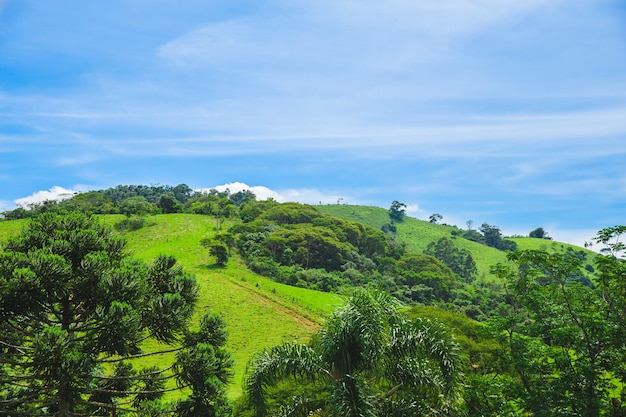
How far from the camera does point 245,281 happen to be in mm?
60250

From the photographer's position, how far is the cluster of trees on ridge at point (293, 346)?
37.2 feet

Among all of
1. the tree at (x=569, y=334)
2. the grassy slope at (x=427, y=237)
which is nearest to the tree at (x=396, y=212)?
the grassy slope at (x=427, y=237)

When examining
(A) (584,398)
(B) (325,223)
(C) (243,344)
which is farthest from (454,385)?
(B) (325,223)

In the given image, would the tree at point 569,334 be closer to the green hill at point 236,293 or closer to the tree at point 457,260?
the green hill at point 236,293

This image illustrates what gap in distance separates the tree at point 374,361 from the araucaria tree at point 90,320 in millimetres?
1901

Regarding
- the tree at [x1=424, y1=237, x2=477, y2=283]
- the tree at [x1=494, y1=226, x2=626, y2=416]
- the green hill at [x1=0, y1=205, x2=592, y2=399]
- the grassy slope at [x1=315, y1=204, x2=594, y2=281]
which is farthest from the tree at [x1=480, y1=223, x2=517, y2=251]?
the tree at [x1=494, y1=226, x2=626, y2=416]

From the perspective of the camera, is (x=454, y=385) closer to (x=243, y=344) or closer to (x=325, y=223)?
(x=243, y=344)

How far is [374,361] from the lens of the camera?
1203 centimetres

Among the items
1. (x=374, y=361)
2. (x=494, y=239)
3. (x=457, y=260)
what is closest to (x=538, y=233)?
(x=494, y=239)

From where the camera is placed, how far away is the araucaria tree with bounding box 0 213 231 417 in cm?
1090

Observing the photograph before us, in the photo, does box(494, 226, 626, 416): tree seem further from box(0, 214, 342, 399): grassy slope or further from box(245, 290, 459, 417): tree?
box(0, 214, 342, 399): grassy slope

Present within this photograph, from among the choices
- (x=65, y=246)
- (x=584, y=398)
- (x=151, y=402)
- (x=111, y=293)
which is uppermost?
(x=65, y=246)

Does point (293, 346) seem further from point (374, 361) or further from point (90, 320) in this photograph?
point (90, 320)

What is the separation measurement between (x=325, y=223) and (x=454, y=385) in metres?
86.6
